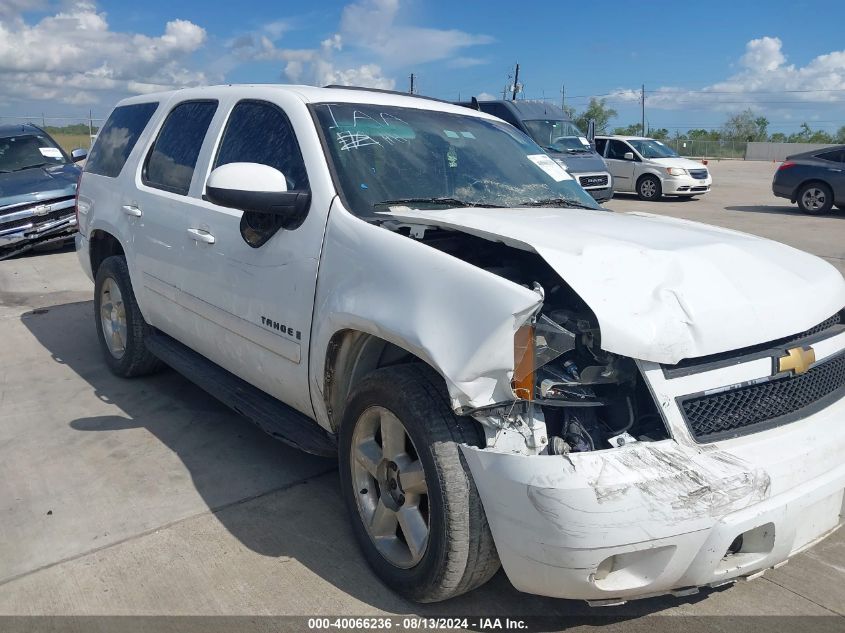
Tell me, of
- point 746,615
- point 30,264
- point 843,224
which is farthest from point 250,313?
point 843,224

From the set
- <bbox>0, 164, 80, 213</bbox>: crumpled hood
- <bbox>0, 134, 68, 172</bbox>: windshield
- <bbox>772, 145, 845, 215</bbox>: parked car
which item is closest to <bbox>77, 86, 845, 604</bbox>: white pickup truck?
<bbox>0, 164, 80, 213</bbox>: crumpled hood

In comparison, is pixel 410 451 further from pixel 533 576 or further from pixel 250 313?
pixel 250 313

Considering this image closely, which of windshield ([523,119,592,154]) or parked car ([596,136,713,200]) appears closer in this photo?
windshield ([523,119,592,154])

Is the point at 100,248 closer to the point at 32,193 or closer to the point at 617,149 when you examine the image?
the point at 32,193

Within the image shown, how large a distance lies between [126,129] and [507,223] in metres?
3.48

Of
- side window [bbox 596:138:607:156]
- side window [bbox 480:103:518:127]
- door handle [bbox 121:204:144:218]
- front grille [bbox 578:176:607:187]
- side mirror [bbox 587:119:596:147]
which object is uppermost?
side window [bbox 480:103:518:127]

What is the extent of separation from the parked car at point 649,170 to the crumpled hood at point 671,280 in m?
16.6

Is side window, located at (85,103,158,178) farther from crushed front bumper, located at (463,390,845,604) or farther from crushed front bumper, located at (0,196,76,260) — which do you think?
crushed front bumper, located at (0,196,76,260)

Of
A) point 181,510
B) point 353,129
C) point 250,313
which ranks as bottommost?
point 181,510

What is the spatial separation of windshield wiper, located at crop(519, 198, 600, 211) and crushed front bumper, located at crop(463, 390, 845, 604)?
164cm

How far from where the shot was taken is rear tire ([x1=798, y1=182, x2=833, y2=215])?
15.7 m

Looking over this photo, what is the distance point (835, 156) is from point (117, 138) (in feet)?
48.8

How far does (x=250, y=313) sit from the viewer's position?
3.54 meters

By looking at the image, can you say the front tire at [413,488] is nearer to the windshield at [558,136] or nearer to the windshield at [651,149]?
the windshield at [558,136]
